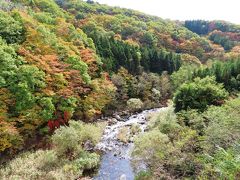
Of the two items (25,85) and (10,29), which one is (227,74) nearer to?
(25,85)

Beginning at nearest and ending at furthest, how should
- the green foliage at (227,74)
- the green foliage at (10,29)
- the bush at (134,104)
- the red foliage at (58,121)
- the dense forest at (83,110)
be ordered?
the dense forest at (83,110) → the red foliage at (58,121) → the green foliage at (10,29) → the green foliage at (227,74) → the bush at (134,104)

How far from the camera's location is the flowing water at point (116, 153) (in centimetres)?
2624

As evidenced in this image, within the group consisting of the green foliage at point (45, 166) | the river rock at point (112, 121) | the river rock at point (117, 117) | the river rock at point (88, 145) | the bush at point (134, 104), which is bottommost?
the river rock at point (117, 117)

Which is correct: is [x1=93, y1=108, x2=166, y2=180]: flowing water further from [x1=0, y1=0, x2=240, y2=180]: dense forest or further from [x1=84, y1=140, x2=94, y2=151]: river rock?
[x1=0, y1=0, x2=240, y2=180]: dense forest

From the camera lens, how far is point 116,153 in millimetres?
31078

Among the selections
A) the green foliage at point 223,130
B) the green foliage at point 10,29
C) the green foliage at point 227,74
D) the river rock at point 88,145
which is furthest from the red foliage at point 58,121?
the green foliage at point 227,74

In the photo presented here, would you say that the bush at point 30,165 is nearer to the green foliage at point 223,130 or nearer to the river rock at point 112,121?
the green foliage at point 223,130

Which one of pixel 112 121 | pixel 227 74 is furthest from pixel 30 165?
pixel 227 74

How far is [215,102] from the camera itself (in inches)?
1245

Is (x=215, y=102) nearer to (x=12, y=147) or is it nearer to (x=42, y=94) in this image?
(x=42, y=94)

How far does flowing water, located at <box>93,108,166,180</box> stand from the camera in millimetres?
26244

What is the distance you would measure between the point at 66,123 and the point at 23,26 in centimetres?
1219

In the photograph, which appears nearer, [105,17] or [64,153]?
[64,153]

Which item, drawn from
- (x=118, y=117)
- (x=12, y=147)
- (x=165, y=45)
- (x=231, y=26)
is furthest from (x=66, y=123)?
(x=231, y=26)
